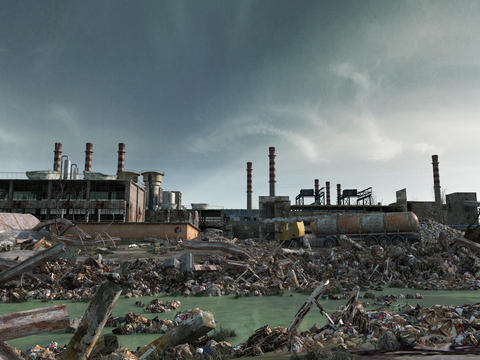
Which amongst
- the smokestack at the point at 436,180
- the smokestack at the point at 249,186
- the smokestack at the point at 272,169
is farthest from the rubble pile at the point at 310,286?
the smokestack at the point at 436,180

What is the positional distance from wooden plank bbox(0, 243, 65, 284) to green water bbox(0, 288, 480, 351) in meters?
0.74

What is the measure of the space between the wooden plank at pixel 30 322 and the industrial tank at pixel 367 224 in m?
19.8

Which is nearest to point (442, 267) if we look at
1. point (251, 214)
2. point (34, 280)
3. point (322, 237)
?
point (322, 237)

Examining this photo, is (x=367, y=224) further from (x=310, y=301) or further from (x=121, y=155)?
(x=121, y=155)

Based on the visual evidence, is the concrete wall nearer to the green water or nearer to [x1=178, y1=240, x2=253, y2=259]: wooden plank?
[x1=178, y1=240, x2=253, y2=259]: wooden plank

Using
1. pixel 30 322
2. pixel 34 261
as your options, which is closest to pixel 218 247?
pixel 34 261

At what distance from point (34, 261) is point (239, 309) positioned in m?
5.10

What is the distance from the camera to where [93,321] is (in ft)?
8.51

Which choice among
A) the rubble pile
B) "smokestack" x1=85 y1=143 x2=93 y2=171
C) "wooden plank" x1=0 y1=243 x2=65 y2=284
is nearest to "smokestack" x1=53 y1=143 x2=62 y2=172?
"smokestack" x1=85 y1=143 x2=93 y2=171

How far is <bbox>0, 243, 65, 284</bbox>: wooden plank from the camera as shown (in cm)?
693

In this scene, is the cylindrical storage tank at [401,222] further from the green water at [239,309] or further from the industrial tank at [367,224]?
the green water at [239,309]

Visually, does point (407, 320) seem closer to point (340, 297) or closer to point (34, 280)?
point (340, 297)

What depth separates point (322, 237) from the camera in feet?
69.7

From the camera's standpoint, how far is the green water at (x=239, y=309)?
4.48 metres
